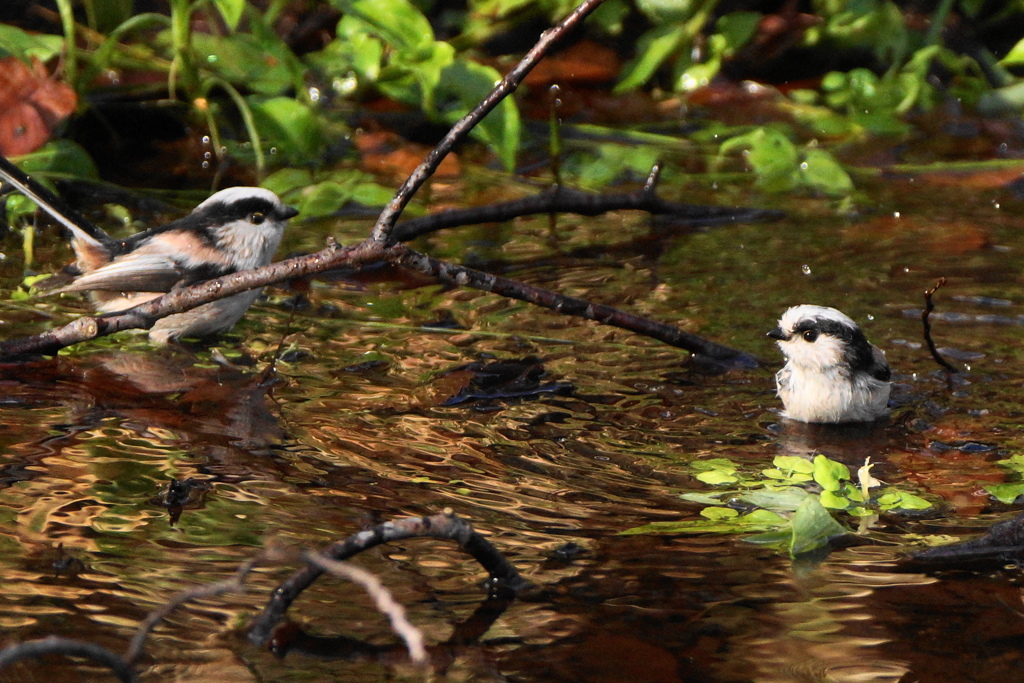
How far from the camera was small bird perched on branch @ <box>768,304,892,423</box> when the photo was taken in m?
4.29

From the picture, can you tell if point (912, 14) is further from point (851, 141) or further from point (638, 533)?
point (638, 533)

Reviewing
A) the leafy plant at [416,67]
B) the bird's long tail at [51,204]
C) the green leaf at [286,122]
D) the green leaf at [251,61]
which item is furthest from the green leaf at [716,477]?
the green leaf at [251,61]

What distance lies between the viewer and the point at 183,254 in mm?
5270

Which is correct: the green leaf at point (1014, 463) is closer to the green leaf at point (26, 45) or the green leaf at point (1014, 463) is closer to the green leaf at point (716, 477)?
the green leaf at point (716, 477)

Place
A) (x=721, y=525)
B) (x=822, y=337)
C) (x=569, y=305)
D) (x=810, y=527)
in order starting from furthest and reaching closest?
(x=822, y=337), (x=569, y=305), (x=721, y=525), (x=810, y=527)

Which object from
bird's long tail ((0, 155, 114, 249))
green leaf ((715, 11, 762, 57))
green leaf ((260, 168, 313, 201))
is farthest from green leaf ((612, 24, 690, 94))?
bird's long tail ((0, 155, 114, 249))

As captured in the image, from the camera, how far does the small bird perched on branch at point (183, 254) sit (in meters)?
4.98

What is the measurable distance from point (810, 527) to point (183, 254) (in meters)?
3.17

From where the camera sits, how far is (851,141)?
7.62 metres

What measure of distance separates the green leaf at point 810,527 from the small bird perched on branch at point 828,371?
1.11 meters

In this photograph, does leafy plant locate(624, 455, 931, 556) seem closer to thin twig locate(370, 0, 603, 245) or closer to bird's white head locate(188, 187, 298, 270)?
thin twig locate(370, 0, 603, 245)

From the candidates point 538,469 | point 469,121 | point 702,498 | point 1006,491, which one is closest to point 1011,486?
point 1006,491

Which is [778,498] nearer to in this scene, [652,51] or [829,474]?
[829,474]

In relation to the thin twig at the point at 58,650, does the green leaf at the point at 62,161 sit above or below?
above
